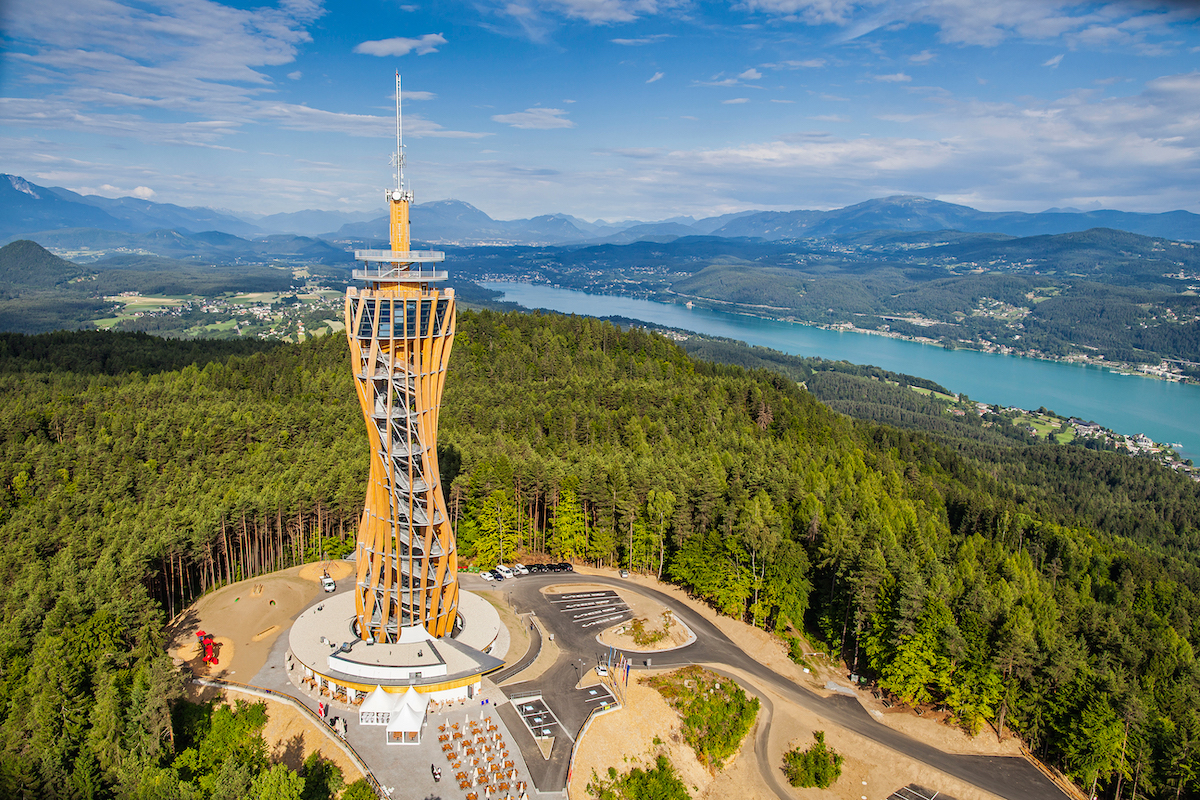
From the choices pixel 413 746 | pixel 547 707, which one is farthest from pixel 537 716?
pixel 413 746

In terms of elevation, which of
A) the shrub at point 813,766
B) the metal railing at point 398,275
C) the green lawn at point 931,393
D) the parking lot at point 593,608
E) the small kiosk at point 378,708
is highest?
the metal railing at point 398,275

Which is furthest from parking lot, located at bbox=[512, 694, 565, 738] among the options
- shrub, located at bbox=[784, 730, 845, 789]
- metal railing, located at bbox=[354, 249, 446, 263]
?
metal railing, located at bbox=[354, 249, 446, 263]

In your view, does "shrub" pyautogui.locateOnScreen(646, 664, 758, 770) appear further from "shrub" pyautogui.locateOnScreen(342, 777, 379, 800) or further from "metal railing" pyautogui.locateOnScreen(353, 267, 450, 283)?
"metal railing" pyautogui.locateOnScreen(353, 267, 450, 283)

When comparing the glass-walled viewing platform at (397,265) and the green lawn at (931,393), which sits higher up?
the glass-walled viewing platform at (397,265)

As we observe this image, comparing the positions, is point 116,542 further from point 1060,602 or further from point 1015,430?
point 1015,430

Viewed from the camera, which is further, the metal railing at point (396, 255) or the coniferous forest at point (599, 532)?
the metal railing at point (396, 255)

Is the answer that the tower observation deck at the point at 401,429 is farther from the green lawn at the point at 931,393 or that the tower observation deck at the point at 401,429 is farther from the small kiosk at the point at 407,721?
the green lawn at the point at 931,393

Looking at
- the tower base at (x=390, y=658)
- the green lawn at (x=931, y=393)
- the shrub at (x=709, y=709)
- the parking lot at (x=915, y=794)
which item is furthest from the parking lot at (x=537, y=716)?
the green lawn at (x=931, y=393)
